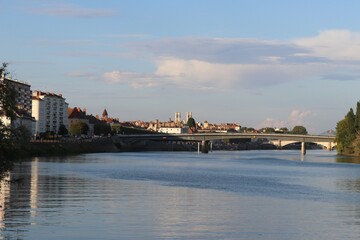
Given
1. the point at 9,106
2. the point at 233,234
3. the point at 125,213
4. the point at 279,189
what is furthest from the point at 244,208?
the point at 9,106

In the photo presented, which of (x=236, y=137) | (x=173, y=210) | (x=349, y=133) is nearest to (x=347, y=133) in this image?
(x=349, y=133)

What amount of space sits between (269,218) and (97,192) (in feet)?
49.8

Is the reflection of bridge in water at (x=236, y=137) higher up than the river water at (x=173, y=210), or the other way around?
the reflection of bridge in water at (x=236, y=137)

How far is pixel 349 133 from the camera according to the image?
470 feet

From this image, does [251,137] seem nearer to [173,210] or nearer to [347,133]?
[347,133]

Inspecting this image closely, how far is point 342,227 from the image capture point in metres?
31.6

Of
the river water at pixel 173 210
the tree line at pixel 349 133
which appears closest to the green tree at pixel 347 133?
the tree line at pixel 349 133

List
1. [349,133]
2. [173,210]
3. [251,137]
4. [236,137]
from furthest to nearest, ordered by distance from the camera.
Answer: [251,137]
[236,137]
[349,133]
[173,210]

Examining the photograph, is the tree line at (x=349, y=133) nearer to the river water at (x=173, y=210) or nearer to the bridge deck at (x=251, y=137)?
the bridge deck at (x=251, y=137)

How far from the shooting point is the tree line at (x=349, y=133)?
139 metres

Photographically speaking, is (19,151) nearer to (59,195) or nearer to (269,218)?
(269,218)

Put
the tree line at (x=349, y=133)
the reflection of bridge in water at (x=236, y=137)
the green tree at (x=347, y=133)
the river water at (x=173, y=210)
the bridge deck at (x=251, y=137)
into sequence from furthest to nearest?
1. the reflection of bridge in water at (x=236, y=137)
2. the bridge deck at (x=251, y=137)
3. the green tree at (x=347, y=133)
4. the tree line at (x=349, y=133)
5. the river water at (x=173, y=210)

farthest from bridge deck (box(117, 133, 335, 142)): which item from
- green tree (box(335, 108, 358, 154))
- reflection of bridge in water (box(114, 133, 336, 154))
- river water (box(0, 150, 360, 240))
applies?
river water (box(0, 150, 360, 240))

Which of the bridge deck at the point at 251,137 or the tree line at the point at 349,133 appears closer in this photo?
the tree line at the point at 349,133
